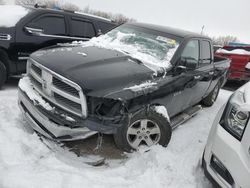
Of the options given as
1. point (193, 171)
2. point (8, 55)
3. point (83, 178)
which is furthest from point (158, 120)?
point (8, 55)

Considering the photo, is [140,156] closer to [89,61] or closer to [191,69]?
[89,61]

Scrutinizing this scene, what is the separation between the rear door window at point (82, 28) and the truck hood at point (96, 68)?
2.43 m

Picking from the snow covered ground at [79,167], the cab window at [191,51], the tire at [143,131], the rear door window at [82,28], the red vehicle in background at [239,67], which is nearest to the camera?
the snow covered ground at [79,167]

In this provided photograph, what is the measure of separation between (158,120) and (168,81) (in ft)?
2.08

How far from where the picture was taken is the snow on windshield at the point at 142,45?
4.41 meters

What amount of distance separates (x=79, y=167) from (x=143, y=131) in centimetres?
94

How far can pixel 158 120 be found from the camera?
152 inches

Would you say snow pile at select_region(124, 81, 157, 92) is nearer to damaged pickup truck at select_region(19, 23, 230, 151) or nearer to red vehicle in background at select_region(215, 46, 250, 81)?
damaged pickup truck at select_region(19, 23, 230, 151)

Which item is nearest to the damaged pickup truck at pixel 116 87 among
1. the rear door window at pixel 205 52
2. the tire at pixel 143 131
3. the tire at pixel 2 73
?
the tire at pixel 143 131

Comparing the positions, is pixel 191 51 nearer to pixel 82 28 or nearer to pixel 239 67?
pixel 82 28

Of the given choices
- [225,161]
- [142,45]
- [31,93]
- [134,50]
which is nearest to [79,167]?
[31,93]

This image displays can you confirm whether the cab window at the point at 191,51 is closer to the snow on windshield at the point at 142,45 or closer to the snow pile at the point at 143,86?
the snow on windshield at the point at 142,45

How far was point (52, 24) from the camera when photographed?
6.36 meters

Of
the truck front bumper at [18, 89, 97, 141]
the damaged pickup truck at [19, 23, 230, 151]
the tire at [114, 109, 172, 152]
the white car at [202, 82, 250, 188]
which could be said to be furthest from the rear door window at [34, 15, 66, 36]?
the white car at [202, 82, 250, 188]
